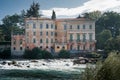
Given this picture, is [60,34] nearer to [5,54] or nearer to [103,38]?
[103,38]

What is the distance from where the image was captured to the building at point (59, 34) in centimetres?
7006

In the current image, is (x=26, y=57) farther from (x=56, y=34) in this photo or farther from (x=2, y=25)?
(x=2, y=25)

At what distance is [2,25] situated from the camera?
95.0 meters

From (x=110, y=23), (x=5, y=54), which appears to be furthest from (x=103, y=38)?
(x=5, y=54)

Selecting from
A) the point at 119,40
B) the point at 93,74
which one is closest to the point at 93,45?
the point at 119,40

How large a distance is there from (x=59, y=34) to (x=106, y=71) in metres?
58.0

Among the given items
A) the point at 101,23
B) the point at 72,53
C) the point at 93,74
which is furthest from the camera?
the point at 101,23

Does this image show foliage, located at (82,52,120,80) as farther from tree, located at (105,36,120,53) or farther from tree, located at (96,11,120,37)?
A: tree, located at (96,11,120,37)

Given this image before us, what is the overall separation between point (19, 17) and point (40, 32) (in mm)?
34036

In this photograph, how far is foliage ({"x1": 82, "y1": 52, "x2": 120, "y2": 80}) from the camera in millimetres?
13900

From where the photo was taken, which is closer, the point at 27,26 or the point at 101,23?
the point at 27,26

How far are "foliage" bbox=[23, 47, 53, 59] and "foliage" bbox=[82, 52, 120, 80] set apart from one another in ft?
158

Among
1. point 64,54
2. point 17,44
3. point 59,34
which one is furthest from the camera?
point 59,34

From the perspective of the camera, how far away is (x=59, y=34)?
72.0 meters
